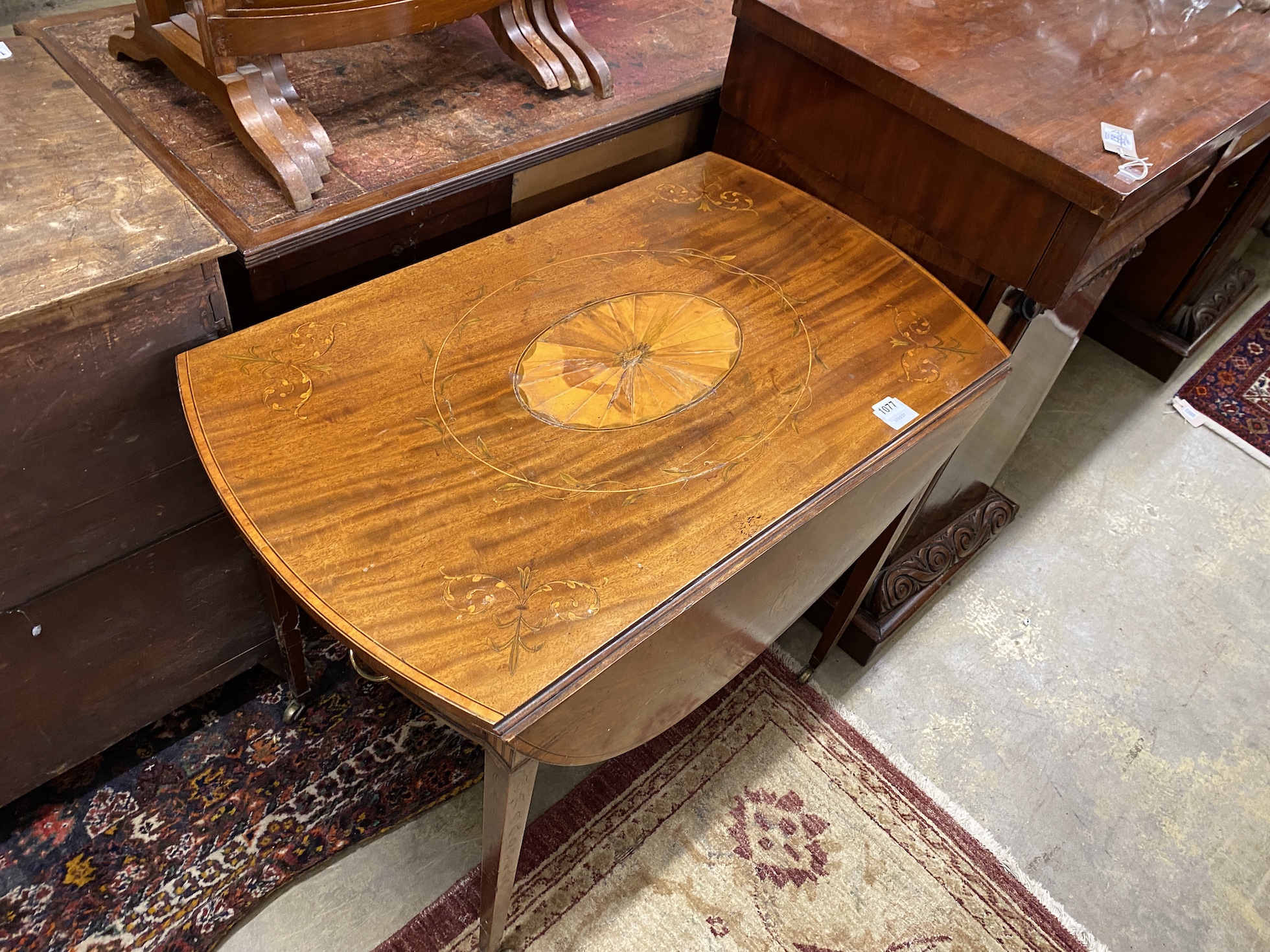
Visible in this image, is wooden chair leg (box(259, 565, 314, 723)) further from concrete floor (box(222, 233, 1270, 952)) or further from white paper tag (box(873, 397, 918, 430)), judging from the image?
white paper tag (box(873, 397, 918, 430))

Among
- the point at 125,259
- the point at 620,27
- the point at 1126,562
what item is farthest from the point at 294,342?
the point at 1126,562

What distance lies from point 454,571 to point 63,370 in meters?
0.45

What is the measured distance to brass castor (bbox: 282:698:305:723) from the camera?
1.35 metres

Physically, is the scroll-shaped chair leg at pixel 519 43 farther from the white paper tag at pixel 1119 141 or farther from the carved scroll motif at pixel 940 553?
the carved scroll motif at pixel 940 553

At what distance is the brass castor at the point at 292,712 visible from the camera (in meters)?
1.35

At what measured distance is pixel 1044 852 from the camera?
1.37 m

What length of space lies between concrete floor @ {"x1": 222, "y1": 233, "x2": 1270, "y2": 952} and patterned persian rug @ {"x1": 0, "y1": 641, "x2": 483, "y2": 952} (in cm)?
5

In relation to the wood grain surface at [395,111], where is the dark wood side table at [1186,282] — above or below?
below

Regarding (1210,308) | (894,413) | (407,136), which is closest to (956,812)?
(894,413)

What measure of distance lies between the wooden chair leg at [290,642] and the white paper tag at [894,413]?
732 millimetres

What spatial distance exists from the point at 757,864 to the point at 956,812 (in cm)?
33

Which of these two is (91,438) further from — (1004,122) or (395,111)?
(1004,122)

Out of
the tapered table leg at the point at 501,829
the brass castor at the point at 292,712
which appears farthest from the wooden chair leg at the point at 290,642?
the tapered table leg at the point at 501,829

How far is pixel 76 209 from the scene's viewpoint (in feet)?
2.99
